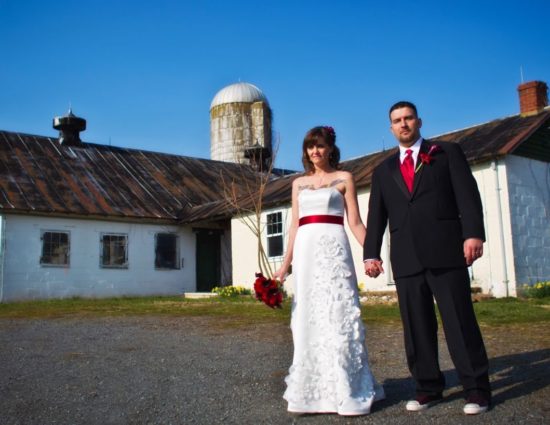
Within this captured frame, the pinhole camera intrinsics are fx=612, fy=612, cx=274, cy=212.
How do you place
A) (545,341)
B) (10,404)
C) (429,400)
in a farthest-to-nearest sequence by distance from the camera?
(545,341) < (10,404) < (429,400)

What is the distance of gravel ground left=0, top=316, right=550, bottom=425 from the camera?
360 cm

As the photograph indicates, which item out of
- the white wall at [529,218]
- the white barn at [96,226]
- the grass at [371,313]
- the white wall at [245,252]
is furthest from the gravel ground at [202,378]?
the white barn at [96,226]

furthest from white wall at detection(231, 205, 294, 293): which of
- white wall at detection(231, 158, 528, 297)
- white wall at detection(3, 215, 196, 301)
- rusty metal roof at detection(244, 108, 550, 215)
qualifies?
white wall at detection(231, 158, 528, 297)

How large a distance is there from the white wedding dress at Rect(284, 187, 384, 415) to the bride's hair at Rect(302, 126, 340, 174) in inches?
9.7

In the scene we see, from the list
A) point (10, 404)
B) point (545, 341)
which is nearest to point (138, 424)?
point (10, 404)

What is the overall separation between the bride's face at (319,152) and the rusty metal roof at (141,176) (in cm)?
891

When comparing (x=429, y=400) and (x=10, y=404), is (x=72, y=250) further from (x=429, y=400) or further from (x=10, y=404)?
(x=429, y=400)

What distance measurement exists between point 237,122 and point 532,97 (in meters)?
19.6

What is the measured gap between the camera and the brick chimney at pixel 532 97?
14.2m

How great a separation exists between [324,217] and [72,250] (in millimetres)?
14850

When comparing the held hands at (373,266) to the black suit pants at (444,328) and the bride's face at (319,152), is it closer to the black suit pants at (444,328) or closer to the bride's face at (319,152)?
the black suit pants at (444,328)

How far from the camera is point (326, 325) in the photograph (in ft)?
13.0

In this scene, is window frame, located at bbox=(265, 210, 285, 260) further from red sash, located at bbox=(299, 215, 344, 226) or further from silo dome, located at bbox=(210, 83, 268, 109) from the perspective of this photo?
silo dome, located at bbox=(210, 83, 268, 109)

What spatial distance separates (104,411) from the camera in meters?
3.80
